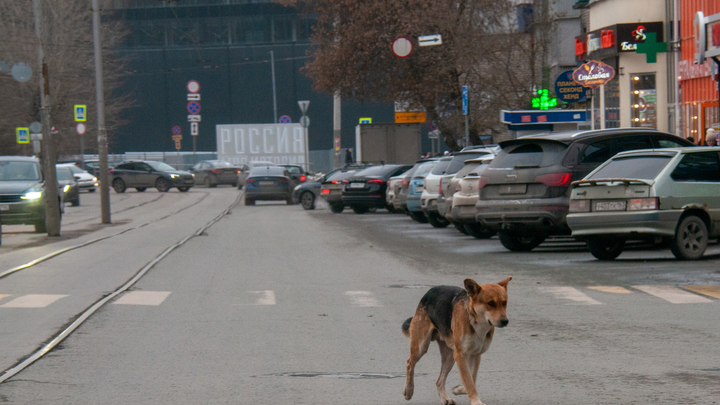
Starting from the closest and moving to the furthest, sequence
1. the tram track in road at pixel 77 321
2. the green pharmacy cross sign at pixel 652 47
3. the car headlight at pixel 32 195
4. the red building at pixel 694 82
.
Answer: the tram track in road at pixel 77 321 → the car headlight at pixel 32 195 → the red building at pixel 694 82 → the green pharmacy cross sign at pixel 652 47

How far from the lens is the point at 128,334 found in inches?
330

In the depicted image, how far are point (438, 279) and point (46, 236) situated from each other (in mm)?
12037

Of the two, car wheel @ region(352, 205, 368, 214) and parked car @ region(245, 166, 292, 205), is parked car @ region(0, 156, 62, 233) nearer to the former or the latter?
car wheel @ region(352, 205, 368, 214)

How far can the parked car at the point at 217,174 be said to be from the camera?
5519 centimetres

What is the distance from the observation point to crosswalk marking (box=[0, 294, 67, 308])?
1013 cm

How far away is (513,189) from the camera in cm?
1501

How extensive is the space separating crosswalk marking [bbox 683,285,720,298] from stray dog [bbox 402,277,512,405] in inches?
220

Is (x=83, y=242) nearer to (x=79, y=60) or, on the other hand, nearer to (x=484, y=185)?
(x=484, y=185)

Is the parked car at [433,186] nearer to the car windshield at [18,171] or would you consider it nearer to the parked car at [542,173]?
the parked car at [542,173]

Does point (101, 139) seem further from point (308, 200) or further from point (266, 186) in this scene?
point (266, 186)

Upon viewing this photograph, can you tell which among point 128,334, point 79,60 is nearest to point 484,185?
point 128,334

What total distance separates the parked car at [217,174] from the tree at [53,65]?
7.15 meters

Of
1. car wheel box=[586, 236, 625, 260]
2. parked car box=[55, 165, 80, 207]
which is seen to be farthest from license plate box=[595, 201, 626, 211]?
parked car box=[55, 165, 80, 207]

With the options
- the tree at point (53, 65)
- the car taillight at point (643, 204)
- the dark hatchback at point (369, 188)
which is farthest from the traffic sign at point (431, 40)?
the tree at point (53, 65)
